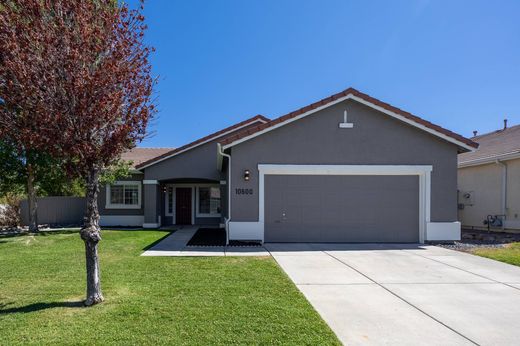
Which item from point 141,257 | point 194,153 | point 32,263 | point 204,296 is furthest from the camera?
point 194,153

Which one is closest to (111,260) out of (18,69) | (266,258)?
(266,258)

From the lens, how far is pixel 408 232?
12.6 meters

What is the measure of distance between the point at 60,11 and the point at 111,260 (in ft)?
20.3

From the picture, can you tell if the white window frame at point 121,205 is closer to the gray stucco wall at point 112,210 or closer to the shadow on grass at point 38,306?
the gray stucco wall at point 112,210

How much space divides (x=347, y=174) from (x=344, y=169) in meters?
0.26

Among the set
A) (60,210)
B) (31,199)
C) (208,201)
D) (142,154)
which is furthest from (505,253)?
(60,210)

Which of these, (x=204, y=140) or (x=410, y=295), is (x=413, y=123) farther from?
(x=204, y=140)

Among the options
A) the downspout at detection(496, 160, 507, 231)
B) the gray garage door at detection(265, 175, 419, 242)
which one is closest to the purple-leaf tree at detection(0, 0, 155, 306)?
the gray garage door at detection(265, 175, 419, 242)

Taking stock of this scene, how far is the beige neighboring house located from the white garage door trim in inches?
220

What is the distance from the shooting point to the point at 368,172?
1246 centimetres

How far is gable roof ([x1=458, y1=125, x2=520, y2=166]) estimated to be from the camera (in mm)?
15620

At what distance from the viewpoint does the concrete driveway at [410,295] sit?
462 centimetres

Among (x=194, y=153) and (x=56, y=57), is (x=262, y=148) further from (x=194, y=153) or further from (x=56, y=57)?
(x=56, y=57)

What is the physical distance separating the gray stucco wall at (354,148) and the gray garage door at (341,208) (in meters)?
0.63
